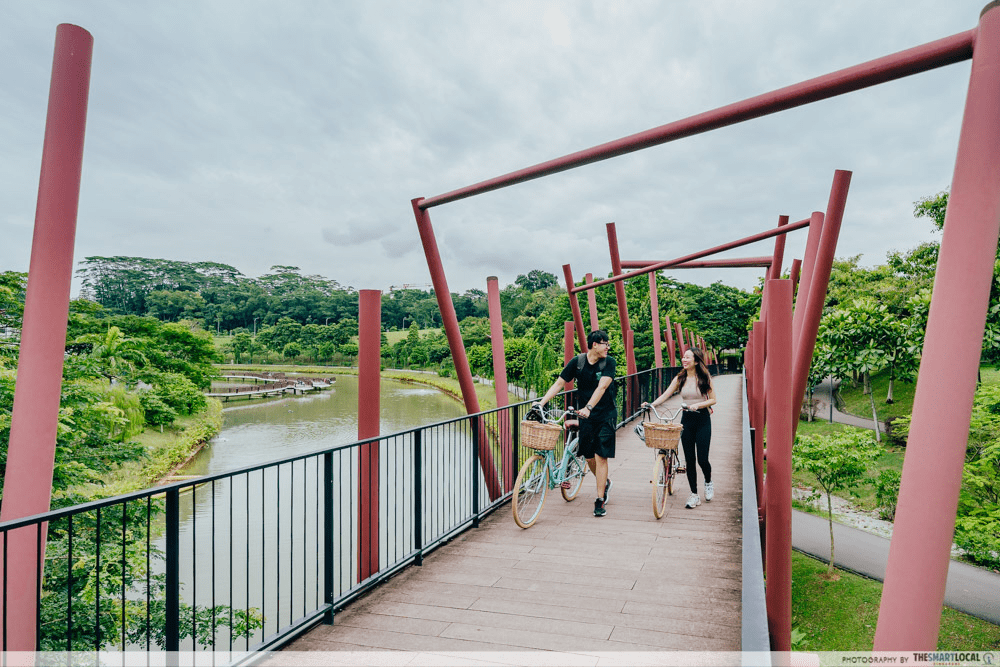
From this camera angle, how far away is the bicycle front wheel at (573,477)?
6.25 meters

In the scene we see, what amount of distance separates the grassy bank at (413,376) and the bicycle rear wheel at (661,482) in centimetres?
4012

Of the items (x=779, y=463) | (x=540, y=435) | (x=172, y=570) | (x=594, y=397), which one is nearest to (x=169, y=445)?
(x=540, y=435)

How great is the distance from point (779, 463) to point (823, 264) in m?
2.55

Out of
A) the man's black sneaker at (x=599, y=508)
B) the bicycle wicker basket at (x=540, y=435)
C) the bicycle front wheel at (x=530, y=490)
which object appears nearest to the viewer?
the bicycle wicker basket at (x=540, y=435)

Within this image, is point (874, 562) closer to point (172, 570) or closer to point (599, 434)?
point (599, 434)

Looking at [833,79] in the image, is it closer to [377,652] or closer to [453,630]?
[453,630]

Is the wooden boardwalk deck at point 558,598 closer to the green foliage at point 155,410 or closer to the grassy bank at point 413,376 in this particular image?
the green foliage at point 155,410

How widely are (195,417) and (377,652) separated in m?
36.9

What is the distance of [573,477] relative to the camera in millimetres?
6461

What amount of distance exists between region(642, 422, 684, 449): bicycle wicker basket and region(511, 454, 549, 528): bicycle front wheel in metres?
1.06

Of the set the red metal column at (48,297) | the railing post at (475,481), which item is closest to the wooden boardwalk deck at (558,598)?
the railing post at (475,481)

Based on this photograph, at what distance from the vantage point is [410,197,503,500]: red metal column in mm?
7113

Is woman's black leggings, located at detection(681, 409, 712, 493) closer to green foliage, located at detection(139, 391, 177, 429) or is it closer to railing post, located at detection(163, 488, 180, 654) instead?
railing post, located at detection(163, 488, 180, 654)

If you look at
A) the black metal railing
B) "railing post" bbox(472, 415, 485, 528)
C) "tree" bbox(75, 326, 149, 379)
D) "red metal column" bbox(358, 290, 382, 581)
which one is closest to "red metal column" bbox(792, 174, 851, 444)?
the black metal railing
